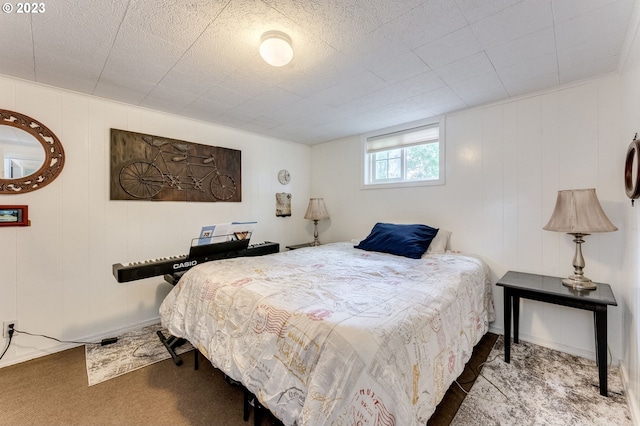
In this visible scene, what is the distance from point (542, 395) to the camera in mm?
1690

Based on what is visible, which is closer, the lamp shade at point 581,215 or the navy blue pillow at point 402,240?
the lamp shade at point 581,215

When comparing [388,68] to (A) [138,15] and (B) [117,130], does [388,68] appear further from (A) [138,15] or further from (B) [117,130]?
(B) [117,130]

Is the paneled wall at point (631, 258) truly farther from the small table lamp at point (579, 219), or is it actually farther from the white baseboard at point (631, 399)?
the small table lamp at point (579, 219)

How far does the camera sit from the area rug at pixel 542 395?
1500 mm

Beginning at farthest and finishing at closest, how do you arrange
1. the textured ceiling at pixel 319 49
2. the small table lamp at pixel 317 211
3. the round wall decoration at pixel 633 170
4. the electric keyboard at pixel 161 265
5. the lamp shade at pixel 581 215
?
the small table lamp at pixel 317 211 < the electric keyboard at pixel 161 265 < the lamp shade at pixel 581 215 < the round wall decoration at pixel 633 170 < the textured ceiling at pixel 319 49

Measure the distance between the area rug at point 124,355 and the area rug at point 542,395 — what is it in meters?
2.25

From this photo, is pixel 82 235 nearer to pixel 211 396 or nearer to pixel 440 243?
pixel 211 396

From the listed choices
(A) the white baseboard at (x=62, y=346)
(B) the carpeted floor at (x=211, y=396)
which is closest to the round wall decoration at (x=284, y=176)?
(A) the white baseboard at (x=62, y=346)

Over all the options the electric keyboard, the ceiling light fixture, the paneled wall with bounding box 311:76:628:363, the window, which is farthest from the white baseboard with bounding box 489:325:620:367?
the ceiling light fixture

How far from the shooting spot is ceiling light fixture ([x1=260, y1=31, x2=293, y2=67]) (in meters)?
1.53

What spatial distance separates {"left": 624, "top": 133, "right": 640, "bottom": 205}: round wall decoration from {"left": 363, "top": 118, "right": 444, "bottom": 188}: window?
4.52 feet

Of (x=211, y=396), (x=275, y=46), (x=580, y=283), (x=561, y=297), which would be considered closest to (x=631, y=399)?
(x=561, y=297)

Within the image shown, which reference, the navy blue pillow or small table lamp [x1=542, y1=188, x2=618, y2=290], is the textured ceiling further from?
the navy blue pillow

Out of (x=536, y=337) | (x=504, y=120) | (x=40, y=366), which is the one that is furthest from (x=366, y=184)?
(x=40, y=366)
